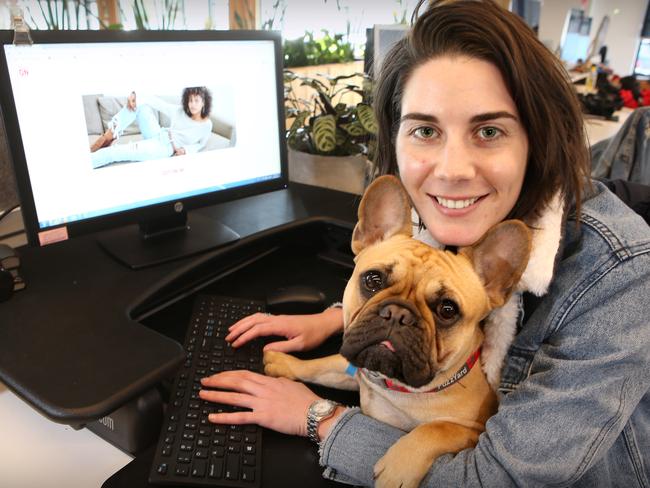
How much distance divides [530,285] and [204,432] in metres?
0.50

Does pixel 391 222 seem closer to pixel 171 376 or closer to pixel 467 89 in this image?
pixel 467 89

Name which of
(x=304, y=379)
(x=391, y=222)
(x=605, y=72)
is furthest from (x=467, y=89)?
(x=605, y=72)

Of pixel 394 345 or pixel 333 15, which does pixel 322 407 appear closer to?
pixel 394 345

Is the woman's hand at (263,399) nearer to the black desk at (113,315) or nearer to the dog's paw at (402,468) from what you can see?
the black desk at (113,315)

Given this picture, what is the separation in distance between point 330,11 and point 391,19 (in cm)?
44

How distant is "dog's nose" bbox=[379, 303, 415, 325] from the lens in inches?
28.0

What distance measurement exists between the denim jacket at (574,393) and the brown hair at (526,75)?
8 centimetres

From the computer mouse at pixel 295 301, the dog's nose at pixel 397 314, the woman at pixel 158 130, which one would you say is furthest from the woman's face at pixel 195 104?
the dog's nose at pixel 397 314

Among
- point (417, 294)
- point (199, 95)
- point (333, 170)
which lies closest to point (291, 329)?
point (417, 294)

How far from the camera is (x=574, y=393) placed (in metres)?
0.64

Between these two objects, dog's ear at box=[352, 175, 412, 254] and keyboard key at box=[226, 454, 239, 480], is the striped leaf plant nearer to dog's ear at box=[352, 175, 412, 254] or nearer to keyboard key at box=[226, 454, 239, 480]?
dog's ear at box=[352, 175, 412, 254]

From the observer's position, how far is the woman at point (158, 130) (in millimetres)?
965

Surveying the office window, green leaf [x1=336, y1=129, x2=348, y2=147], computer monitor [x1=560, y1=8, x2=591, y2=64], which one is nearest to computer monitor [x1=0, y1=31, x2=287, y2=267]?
green leaf [x1=336, y1=129, x2=348, y2=147]

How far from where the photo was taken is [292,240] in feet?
4.31
